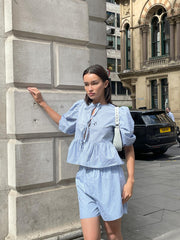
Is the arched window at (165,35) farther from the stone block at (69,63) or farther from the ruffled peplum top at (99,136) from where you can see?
the ruffled peplum top at (99,136)

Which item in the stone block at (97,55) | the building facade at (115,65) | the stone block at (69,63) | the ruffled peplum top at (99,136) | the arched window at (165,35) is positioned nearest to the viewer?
the ruffled peplum top at (99,136)

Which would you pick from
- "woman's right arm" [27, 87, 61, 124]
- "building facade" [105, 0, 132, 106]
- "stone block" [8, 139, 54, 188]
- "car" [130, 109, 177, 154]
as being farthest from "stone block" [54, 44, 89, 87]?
"building facade" [105, 0, 132, 106]

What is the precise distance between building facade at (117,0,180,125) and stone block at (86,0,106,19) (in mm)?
22525

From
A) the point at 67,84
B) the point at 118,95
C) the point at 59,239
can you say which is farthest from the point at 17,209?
the point at 118,95

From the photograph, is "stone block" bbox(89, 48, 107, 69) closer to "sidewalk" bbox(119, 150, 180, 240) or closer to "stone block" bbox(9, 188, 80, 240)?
"stone block" bbox(9, 188, 80, 240)

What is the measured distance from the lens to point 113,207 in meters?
2.79

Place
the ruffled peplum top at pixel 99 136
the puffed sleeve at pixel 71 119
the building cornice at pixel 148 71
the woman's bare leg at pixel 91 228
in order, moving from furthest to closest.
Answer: the building cornice at pixel 148 71 < the puffed sleeve at pixel 71 119 < the ruffled peplum top at pixel 99 136 < the woman's bare leg at pixel 91 228

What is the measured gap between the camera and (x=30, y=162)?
3604mm

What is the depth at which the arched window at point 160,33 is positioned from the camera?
93.0ft

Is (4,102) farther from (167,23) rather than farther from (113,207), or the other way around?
(167,23)

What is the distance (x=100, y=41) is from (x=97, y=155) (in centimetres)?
225

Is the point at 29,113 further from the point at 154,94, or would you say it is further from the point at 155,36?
the point at 155,36

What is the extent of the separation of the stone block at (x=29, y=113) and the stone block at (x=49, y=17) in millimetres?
638

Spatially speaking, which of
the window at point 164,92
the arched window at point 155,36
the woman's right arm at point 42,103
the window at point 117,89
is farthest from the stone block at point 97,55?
the window at point 117,89
